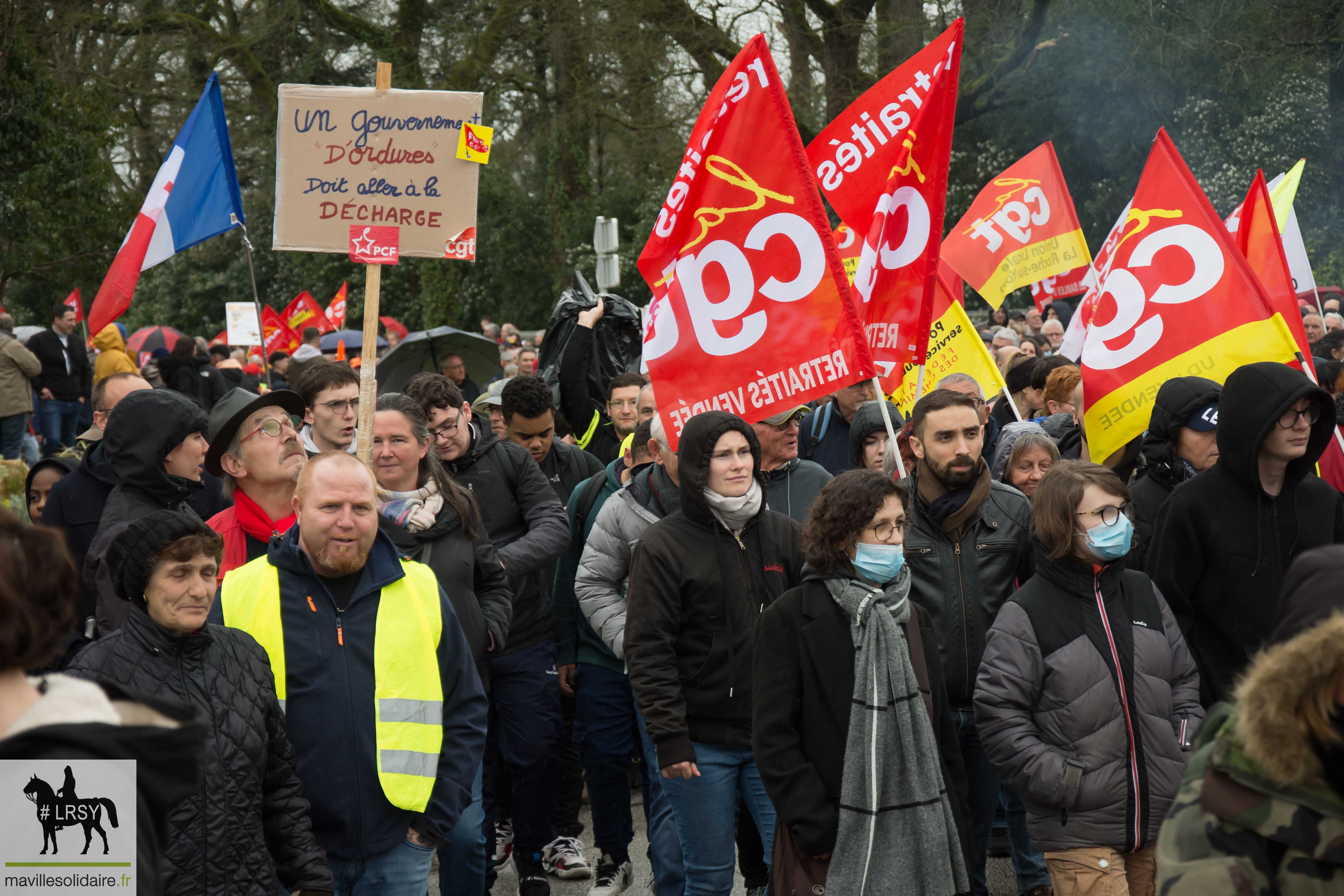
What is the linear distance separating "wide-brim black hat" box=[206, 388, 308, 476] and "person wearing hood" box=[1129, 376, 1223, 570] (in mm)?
3105

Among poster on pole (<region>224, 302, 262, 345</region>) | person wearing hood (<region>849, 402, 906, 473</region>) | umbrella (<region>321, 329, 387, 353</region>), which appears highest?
poster on pole (<region>224, 302, 262, 345</region>)

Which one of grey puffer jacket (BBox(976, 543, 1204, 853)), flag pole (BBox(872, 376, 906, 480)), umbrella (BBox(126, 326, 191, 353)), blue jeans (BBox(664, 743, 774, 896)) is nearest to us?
grey puffer jacket (BBox(976, 543, 1204, 853))

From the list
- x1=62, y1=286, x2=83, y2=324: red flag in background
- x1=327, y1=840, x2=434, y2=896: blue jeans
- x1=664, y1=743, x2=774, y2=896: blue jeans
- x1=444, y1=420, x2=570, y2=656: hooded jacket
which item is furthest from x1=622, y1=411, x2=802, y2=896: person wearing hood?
x1=62, y1=286, x2=83, y2=324: red flag in background

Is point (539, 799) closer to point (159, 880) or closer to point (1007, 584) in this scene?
point (1007, 584)

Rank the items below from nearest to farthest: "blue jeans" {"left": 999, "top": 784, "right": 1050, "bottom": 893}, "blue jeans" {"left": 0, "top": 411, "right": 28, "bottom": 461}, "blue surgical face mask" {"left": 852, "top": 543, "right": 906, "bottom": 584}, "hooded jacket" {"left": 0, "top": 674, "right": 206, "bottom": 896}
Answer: "hooded jacket" {"left": 0, "top": 674, "right": 206, "bottom": 896}, "blue surgical face mask" {"left": 852, "top": 543, "right": 906, "bottom": 584}, "blue jeans" {"left": 999, "top": 784, "right": 1050, "bottom": 893}, "blue jeans" {"left": 0, "top": 411, "right": 28, "bottom": 461}

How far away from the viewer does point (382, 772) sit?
3.50m

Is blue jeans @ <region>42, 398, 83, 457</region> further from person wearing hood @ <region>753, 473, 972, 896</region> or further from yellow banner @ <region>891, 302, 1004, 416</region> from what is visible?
person wearing hood @ <region>753, 473, 972, 896</region>

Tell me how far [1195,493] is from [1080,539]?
747 mm

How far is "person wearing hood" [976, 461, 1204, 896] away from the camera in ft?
12.4

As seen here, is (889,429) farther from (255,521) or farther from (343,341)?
(343,341)

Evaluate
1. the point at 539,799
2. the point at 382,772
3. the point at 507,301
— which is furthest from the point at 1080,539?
the point at 507,301

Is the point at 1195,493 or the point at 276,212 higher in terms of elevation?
the point at 276,212

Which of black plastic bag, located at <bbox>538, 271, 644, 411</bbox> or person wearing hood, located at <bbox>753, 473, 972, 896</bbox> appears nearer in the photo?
person wearing hood, located at <bbox>753, 473, 972, 896</bbox>

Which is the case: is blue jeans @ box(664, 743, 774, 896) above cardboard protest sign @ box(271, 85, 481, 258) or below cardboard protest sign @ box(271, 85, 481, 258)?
below
